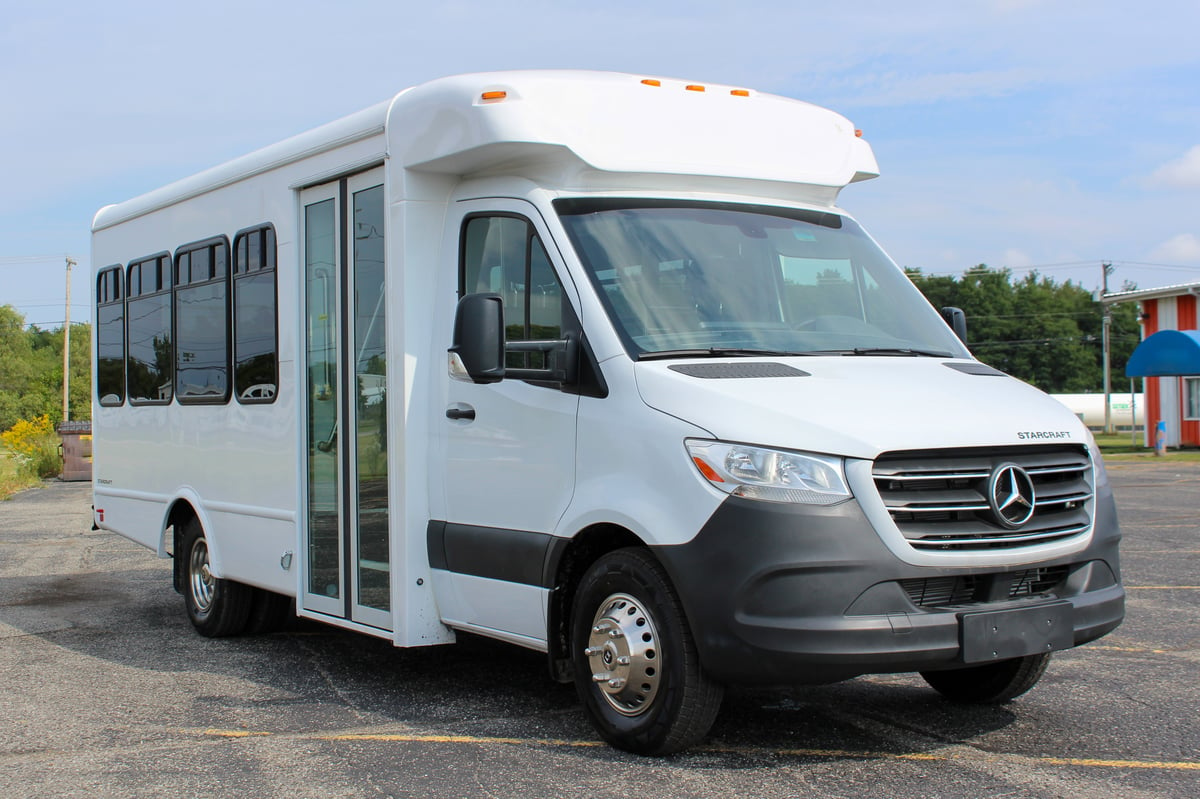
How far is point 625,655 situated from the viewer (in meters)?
5.35

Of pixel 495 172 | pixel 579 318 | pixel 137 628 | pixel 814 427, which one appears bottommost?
pixel 137 628

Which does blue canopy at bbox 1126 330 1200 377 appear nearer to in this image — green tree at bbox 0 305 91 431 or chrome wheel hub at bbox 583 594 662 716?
chrome wheel hub at bbox 583 594 662 716

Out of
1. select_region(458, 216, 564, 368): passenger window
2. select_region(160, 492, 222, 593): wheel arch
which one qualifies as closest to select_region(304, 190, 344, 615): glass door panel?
select_region(458, 216, 564, 368): passenger window

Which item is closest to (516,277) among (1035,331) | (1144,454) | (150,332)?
(150,332)

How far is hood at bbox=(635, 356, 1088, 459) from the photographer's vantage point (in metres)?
4.88

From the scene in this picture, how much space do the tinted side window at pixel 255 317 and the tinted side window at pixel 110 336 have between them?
220 cm

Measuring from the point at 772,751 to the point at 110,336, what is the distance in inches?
277

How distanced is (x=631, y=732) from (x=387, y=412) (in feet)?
7.22

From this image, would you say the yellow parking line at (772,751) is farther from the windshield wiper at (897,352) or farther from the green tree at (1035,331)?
the green tree at (1035,331)

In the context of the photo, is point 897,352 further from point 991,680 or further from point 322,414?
point 322,414

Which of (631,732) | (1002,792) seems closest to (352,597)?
(631,732)

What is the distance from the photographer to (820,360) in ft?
18.4

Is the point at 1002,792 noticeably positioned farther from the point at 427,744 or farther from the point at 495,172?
the point at 495,172

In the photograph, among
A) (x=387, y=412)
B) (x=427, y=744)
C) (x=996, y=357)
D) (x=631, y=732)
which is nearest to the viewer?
(x=631, y=732)
